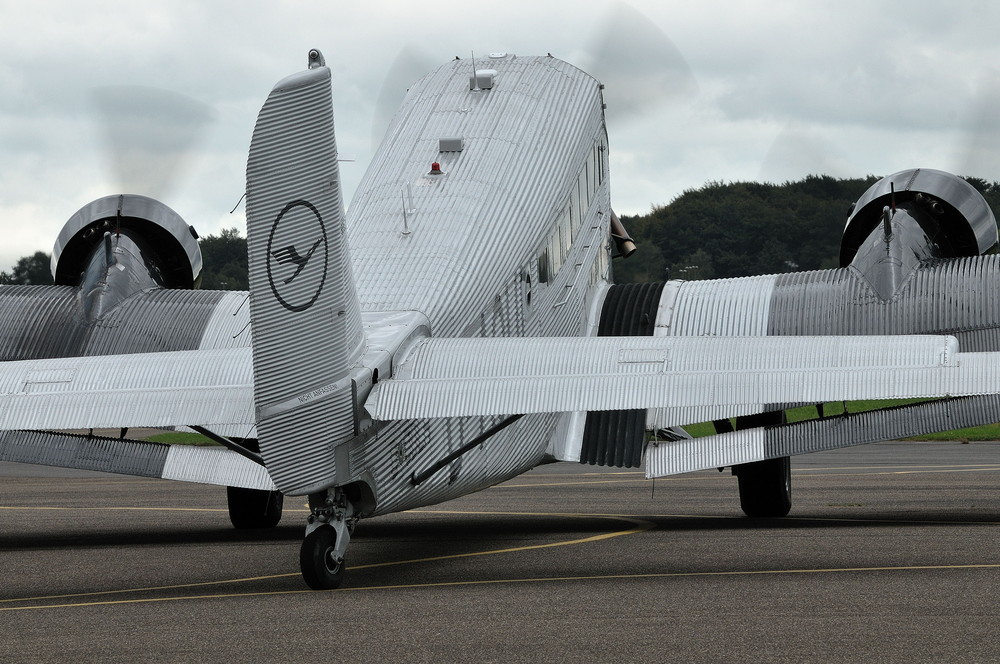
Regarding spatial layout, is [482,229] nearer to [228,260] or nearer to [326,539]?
[326,539]

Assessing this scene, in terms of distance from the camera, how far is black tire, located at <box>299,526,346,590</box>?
11758mm

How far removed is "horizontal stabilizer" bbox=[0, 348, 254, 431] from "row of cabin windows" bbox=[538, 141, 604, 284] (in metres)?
5.27

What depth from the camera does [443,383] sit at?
1163cm

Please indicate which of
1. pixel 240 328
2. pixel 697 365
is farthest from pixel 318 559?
pixel 240 328

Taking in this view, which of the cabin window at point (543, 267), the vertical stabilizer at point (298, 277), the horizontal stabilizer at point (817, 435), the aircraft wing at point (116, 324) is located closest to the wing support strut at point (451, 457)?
the vertical stabilizer at point (298, 277)

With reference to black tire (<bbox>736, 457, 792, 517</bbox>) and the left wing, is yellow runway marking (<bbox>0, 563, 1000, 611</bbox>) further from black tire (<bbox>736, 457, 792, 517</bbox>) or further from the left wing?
black tire (<bbox>736, 457, 792, 517</bbox>)

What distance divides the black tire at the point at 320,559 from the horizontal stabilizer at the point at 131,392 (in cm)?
113

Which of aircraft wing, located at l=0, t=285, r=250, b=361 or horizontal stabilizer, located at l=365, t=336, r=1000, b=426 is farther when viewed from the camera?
aircraft wing, located at l=0, t=285, r=250, b=361

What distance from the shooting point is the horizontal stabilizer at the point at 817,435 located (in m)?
15.6

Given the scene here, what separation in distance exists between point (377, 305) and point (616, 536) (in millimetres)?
5062

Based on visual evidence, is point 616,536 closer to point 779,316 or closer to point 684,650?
point 779,316

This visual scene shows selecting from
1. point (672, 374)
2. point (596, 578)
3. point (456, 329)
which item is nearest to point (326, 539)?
point (596, 578)

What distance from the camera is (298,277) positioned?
10.8 meters

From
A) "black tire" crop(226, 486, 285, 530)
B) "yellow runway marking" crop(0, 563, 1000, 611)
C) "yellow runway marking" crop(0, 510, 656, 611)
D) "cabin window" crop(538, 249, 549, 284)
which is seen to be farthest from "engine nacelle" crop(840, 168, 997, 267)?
"black tire" crop(226, 486, 285, 530)
